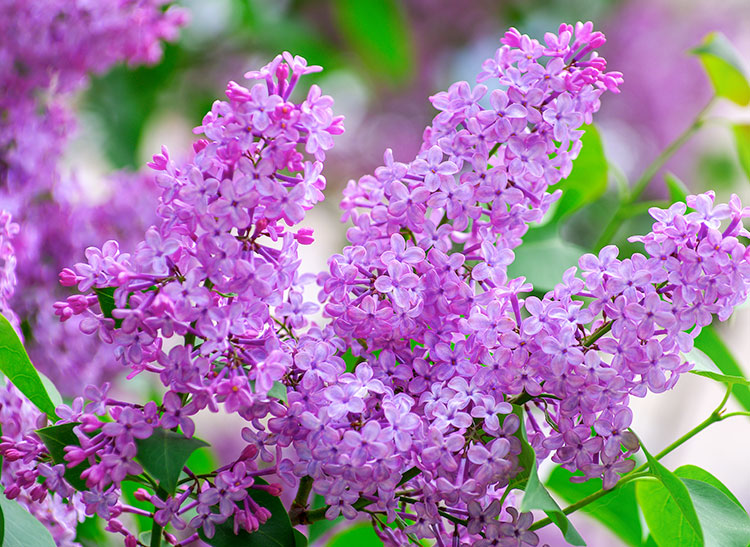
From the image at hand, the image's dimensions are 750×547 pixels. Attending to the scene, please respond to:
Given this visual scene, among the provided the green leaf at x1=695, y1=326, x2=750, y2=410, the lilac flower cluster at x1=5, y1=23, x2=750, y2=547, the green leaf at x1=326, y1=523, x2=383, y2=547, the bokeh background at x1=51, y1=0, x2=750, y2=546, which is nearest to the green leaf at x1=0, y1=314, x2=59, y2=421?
the lilac flower cluster at x1=5, y1=23, x2=750, y2=547

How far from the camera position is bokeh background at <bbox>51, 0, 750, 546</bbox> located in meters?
1.25

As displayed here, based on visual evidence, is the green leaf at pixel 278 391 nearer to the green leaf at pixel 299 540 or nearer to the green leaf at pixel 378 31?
the green leaf at pixel 299 540

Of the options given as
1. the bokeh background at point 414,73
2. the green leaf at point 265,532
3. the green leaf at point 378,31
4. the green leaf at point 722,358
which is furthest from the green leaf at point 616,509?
the green leaf at point 378,31

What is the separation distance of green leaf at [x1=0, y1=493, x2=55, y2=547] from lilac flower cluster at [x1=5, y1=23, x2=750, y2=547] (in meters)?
0.03

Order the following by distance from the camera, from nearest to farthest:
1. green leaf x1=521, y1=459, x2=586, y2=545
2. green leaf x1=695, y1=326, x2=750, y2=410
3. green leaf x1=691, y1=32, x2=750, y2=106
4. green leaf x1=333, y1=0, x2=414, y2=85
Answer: green leaf x1=521, y1=459, x2=586, y2=545 → green leaf x1=695, y1=326, x2=750, y2=410 → green leaf x1=691, y1=32, x2=750, y2=106 → green leaf x1=333, y1=0, x2=414, y2=85

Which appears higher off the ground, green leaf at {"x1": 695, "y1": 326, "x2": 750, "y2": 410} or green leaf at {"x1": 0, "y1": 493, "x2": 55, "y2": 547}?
green leaf at {"x1": 695, "y1": 326, "x2": 750, "y2": 410}

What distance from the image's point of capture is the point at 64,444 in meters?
0.32

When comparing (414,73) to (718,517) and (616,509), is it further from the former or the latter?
(718,517)

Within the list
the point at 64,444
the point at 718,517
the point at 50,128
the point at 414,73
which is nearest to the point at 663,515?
the point at 718,517

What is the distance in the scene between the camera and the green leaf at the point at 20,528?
34 centimetres

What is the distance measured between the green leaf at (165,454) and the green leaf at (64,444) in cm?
3

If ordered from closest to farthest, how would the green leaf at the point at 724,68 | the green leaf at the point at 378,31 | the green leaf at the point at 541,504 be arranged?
the green leaf at the point at 541,504, the green leaf at the point at 724,68, the green leaf at the point at 378,31

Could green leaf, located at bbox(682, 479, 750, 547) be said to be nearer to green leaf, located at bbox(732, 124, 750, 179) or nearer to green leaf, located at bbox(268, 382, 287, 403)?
green leaf, located at bbox(268, 382, 287, 403)

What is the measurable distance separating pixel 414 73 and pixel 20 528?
4.44 feet
